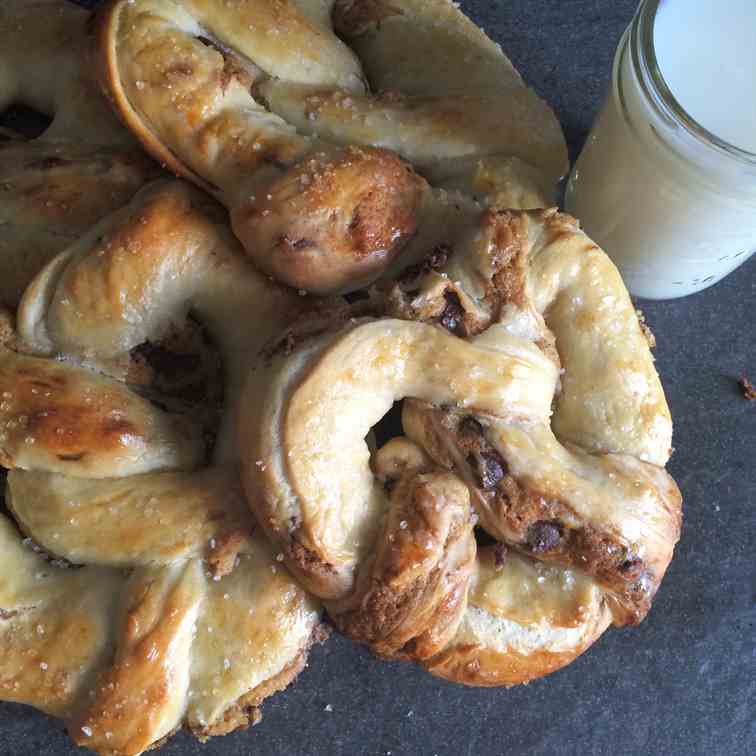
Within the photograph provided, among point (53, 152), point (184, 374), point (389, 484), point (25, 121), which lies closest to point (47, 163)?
point (53, 152)

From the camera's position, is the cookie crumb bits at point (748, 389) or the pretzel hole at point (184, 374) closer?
the pretzel hole at point (184, 374)

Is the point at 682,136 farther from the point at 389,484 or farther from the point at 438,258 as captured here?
the point at 389,484

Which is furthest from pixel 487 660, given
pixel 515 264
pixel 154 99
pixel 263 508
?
pixel 154 99

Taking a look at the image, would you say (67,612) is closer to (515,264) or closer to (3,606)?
(3,606)

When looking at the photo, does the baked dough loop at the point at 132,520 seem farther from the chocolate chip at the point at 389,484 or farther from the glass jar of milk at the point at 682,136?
the glass jar of milk at the point at 682,136

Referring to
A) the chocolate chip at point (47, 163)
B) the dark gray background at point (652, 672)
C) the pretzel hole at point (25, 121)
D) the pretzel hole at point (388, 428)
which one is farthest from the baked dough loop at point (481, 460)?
the pretzel hole at point (25, 121)

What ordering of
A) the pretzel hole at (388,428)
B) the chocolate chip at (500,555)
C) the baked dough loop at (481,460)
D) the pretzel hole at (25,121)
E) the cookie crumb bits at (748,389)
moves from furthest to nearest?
the cookie crumb bits at (748,389) < the pretzel hole at (25,121) < the pretzel hole at (388,428) < the chocolate chip at (500,555) < the baked dough loop at (481,460)

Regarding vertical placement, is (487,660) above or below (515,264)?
below
